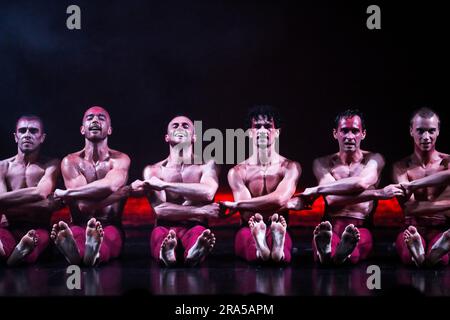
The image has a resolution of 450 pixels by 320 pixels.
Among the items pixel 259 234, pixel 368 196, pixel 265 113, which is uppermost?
pixel 265 113

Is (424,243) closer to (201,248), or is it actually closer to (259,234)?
(259,234)

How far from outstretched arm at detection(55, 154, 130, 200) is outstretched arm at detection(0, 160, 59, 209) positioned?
0.39 feet

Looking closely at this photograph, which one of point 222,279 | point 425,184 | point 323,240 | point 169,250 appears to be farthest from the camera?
point 425,184

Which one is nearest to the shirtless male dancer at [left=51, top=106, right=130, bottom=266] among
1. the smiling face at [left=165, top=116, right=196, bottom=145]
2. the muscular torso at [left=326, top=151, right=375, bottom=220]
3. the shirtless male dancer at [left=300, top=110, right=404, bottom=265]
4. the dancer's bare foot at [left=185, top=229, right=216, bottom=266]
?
the smiling face at [left=165, top=116, right=196, bottom=145]

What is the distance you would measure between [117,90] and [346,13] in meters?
1.85

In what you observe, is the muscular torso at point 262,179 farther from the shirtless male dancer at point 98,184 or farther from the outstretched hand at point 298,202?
the shirtless male dancer at point 98,184

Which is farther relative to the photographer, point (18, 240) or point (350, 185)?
point (18, 240)

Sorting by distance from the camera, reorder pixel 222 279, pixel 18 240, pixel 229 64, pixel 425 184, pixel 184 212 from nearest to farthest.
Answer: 1. pixel 222 279
2. pixel 425 184
3. pixel 184 212
4. pixel 18 240
5. pixel 229 64

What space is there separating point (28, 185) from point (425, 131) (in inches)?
110

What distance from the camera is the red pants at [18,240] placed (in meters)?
3.83

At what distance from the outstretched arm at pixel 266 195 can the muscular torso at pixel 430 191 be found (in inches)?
31.4

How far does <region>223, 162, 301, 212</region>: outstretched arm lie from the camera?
12.5ft

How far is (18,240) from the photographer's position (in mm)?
3973

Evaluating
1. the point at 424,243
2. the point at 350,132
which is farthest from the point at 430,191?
the point at 350,132
